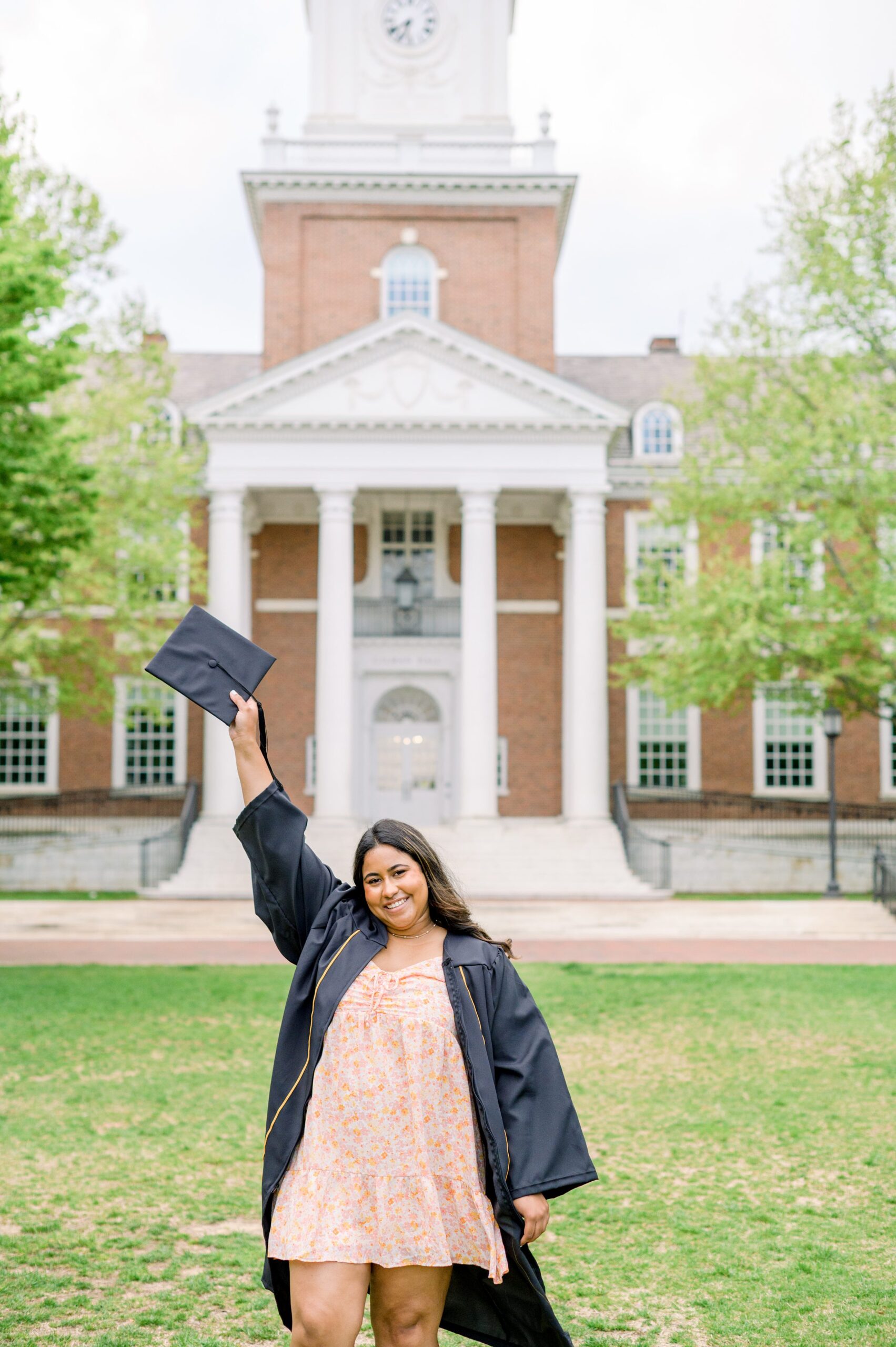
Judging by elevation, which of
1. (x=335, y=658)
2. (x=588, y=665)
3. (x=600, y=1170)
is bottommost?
(x=600, y=1170)

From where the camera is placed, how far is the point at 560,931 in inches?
795

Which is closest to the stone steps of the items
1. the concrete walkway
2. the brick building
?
Result: the concrete walkway

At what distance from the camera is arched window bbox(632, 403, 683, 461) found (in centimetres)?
3469

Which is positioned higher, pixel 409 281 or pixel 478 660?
pixel 409 281

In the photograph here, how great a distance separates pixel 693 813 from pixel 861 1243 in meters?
27.0

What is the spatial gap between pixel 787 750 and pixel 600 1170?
27.2 meters

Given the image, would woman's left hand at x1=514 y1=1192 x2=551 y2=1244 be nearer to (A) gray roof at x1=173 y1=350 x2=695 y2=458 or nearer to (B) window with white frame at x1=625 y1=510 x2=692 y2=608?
(B) window with white frame at x1=625 y1=510 x2=692 y2=608

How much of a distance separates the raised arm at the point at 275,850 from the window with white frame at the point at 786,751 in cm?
3053

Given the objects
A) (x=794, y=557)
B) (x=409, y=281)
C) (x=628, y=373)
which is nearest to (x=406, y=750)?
(x=794, y=557)

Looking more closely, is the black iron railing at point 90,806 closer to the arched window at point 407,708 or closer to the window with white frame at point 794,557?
the arched window at point 407,708

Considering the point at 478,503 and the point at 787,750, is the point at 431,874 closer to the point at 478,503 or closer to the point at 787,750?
the point at 478,503

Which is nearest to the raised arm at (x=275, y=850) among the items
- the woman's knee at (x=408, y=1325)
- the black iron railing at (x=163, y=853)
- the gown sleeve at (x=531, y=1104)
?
the gown sleeve at (x=531, y=1104)

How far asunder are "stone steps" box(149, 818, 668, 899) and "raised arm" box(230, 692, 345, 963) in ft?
67.3

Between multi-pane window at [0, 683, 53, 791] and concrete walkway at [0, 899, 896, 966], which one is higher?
multi-pane window at [0, 683, 53, 791]
